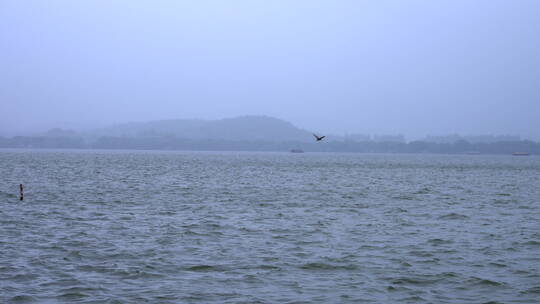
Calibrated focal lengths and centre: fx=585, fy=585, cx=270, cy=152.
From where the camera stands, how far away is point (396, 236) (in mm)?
25281

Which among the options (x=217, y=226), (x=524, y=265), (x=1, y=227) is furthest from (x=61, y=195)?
(x=524, y=265)

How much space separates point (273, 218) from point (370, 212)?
6.93 meters

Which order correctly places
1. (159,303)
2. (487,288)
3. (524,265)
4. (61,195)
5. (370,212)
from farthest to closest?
(61,195) → (370,212) → (524,265) → (487,288) → (159,303)

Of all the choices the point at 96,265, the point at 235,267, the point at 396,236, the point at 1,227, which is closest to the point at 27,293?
the point at 96,265

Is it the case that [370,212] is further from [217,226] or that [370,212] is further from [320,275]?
[320,275]

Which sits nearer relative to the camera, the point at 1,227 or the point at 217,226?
the point at 1,227

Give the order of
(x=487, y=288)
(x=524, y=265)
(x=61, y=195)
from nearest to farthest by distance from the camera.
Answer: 1. (x=487, y=288)
2. (x=524, y=265)
3. (x=61, y=195)

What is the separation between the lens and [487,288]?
54.7ft

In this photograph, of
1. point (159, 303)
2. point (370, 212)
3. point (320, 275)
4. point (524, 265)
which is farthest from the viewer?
point (370, 212)

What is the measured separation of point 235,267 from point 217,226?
917 centimetres

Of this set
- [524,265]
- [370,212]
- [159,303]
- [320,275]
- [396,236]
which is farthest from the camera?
[370,212]

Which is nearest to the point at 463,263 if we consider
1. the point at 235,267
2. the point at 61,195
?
the point at 235,267

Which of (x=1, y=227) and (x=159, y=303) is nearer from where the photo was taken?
(x=159, y=303)

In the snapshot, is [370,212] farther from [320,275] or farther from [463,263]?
[320,275]
